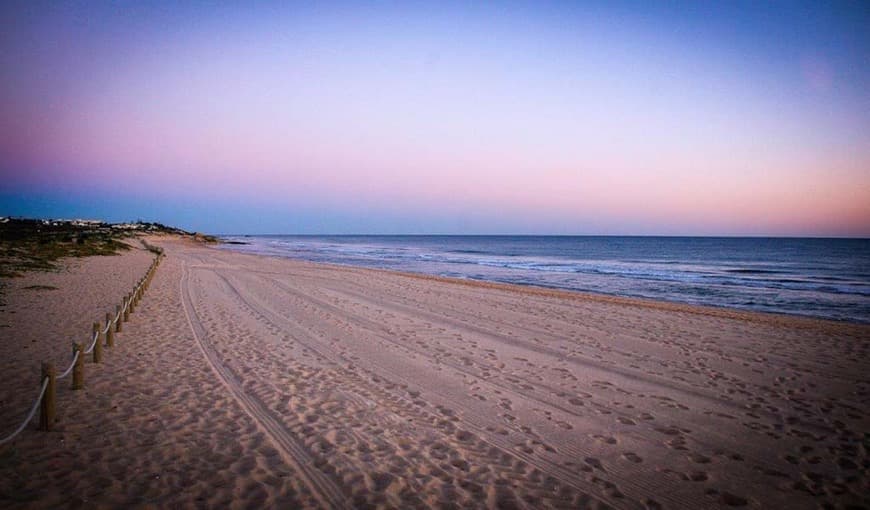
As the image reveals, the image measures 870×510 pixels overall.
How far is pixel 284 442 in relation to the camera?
5746mm

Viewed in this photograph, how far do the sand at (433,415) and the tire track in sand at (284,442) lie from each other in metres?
0.03

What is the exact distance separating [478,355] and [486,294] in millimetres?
11268

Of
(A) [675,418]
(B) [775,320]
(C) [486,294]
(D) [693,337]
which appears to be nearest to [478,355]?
(A) [675,418]

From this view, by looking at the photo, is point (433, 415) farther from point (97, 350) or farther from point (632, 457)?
point (97, 350)

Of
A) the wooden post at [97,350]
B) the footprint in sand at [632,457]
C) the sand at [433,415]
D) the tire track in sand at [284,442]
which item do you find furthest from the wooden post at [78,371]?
the footprint in sand at [632,457]

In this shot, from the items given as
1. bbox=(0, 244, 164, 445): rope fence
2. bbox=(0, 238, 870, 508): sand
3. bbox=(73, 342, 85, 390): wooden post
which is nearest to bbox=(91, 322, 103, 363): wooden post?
bbox=(0, 244, 164, 445): rope fence

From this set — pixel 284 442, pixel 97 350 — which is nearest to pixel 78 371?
pixel 97 350

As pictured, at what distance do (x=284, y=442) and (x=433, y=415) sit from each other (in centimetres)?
237

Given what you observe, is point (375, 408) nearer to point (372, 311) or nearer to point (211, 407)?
point (211, 407)

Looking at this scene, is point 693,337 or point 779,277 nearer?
point 693,337

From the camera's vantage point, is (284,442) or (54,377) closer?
(54,377)

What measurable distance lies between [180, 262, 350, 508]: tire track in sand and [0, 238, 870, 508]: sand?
1.3 inches

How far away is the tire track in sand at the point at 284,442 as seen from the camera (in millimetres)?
4609

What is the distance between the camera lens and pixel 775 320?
1623cm
